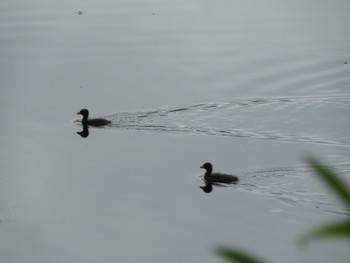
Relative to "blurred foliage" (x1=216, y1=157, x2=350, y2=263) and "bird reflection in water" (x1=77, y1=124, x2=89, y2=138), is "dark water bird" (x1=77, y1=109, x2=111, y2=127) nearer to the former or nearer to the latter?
"bird reflection in water" (x1=77, y1=124, x2=89, y2=138)

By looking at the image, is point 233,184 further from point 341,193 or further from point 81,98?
point 341,193

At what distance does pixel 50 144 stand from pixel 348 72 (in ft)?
24.0

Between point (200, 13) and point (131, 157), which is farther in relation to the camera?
point (200, 13)

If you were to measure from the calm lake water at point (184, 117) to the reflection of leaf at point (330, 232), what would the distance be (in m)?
4.91

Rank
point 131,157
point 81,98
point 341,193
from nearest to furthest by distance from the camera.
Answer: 1. point 341,193
2. point 131,157
3. point 81,98

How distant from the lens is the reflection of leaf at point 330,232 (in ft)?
2.94

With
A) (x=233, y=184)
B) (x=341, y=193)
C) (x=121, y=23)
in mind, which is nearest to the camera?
(x=341, y=193)

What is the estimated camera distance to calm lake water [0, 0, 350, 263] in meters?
9.38

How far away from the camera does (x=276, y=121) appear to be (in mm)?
13562

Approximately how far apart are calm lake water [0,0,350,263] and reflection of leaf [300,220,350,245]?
4.91 meters

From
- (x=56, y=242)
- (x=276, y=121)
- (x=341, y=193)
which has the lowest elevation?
(x=56, y=242)

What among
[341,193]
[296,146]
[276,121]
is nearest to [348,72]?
[276,121]

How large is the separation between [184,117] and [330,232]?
13114 mm

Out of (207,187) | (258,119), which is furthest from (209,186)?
(258,119)
